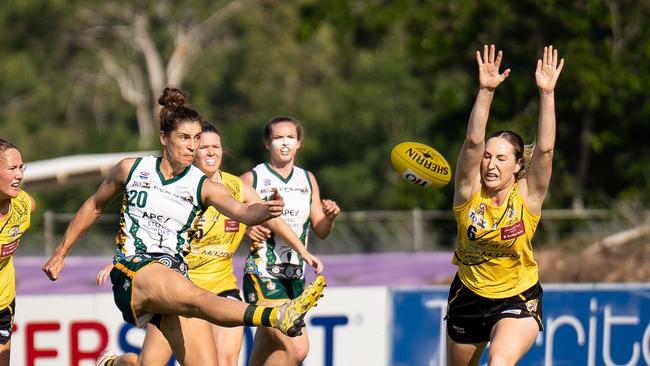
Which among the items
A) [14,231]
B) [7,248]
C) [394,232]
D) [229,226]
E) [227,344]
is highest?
[394,232]

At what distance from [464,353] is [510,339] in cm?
40

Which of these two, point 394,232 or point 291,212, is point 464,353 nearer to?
point 291,212

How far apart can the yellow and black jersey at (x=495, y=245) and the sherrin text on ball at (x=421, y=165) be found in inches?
17.9

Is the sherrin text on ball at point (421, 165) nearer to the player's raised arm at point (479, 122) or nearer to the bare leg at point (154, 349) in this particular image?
the player's raised arm at point (479, 122)

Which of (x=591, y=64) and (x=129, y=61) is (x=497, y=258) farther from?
(x=129, y=61)

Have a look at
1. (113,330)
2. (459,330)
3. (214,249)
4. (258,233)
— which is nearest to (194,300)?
(214,249)

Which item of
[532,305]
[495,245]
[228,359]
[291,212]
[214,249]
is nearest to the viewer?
[495,245]

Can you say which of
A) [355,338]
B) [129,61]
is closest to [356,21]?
[355,338]

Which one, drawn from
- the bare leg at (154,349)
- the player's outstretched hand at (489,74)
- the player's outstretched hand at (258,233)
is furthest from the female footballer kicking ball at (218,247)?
the player's outstretched hand at (489,74)

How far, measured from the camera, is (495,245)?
7609mm

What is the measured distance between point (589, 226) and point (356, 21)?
6.95m

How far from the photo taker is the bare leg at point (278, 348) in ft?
28.8

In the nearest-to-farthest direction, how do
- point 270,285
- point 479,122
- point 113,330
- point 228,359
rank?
point 479,122 < point 228,359 < point 270,285 < point 113,330

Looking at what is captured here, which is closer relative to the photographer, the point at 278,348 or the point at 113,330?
the point at 278,348
